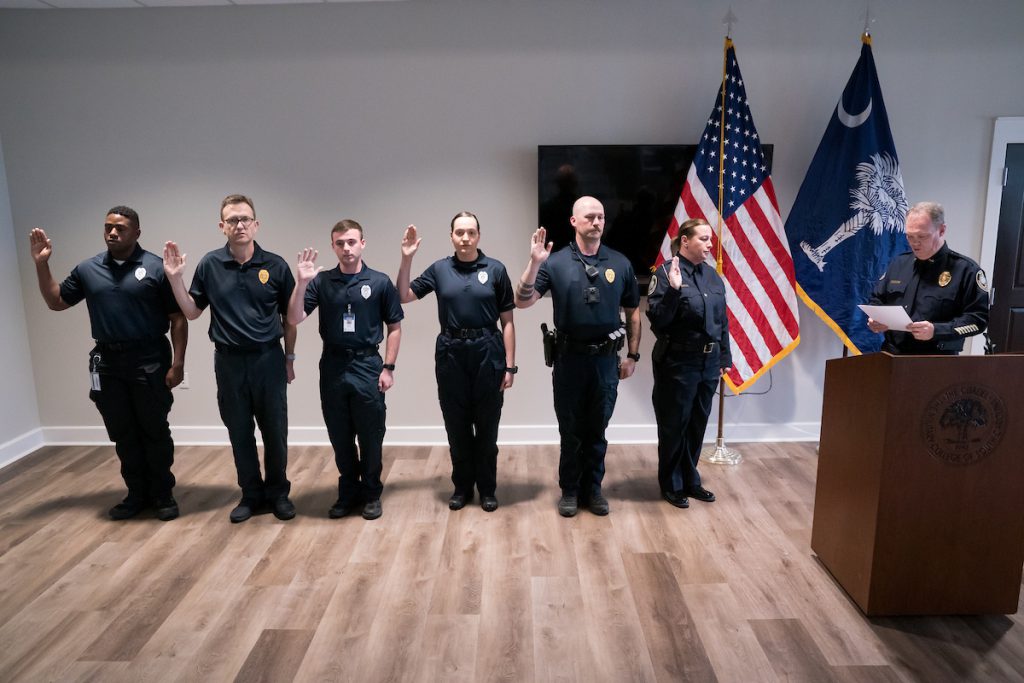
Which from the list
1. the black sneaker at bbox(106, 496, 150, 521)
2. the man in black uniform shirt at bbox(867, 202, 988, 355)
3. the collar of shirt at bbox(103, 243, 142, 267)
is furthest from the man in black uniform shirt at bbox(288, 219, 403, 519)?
the man in black uniform shirt at bbox(867, 202, 988, 355)

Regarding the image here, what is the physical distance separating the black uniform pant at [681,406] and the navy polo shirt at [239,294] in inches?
78.7

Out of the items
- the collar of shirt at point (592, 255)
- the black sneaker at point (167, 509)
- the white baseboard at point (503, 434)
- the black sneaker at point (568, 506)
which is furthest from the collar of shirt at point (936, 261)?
the black sneaker at point (167, 509)

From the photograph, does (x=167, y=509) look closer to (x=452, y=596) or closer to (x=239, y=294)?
(x=239, y=294)

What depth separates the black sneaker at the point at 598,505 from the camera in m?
3.43

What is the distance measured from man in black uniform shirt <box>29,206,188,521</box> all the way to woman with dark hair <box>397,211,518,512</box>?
1.21 m

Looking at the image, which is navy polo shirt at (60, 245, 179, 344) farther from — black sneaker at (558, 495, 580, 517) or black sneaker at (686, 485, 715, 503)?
black sneaker at (686, 485, 715, 503)

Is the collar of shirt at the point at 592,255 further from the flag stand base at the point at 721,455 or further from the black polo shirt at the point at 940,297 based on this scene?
the flag stand base at the point at 721,455

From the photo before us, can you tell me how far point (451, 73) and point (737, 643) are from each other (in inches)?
141

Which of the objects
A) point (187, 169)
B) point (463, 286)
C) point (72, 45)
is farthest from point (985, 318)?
point (72, 45)

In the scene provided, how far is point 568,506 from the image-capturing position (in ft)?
11.2

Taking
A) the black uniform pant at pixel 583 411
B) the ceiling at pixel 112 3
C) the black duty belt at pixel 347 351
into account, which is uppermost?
the ceiling at pixel 112 3

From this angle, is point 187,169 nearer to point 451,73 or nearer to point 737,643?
point 451,73

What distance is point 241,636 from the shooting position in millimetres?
2441

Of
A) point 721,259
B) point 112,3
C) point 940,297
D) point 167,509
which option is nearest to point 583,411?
point 721,259
